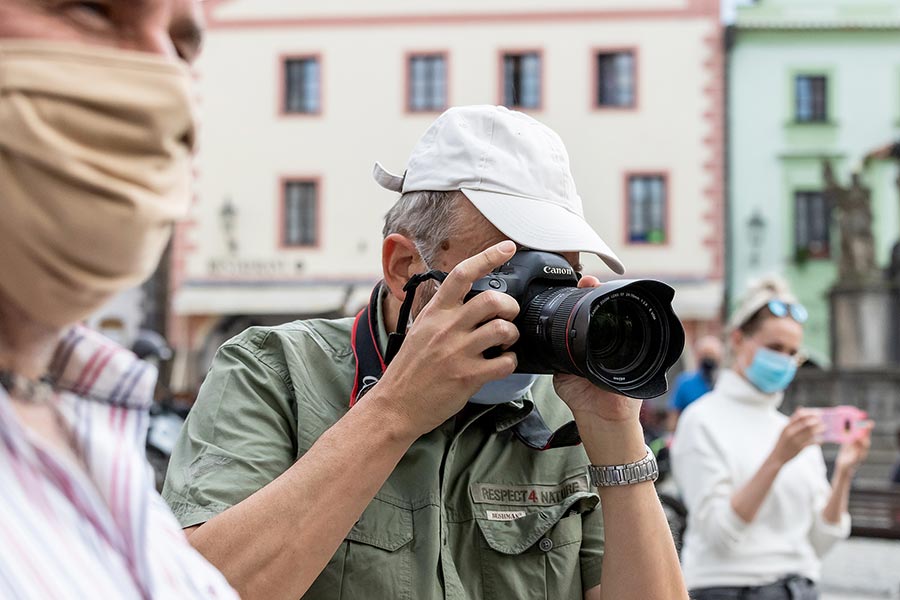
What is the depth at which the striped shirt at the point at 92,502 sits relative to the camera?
70 cm

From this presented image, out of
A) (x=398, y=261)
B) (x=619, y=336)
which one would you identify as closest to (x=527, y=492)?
(x=619, y=336)

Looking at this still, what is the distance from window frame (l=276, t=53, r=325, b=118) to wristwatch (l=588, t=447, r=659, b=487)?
70.0ft

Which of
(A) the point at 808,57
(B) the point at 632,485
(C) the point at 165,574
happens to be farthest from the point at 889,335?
(C) the point at 165,574

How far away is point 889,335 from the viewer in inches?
521

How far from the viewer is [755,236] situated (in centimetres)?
2169

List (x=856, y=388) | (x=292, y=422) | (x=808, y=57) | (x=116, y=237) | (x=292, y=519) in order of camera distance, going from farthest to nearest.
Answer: (x=808, y=57) < (x=856, y=388) < (x=292, y=422) < (x=292, y=519) < (x=116, y=237)

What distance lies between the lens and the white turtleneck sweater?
359 centimetres

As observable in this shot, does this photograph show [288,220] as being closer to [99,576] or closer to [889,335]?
[889,335]

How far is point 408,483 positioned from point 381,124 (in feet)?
68.9

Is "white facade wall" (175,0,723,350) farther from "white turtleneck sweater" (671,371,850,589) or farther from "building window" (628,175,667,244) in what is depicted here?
"white turtleneck sweater" (671,371,850,589)

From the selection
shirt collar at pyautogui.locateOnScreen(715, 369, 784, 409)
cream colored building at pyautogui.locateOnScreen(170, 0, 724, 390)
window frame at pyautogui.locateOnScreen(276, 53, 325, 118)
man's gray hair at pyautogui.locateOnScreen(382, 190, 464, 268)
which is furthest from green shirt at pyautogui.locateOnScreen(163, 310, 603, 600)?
window frame at pyautogui.locateOnScreen(276, 53, 325, 118)

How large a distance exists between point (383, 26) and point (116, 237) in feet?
73.5

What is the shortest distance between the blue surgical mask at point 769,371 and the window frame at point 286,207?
736 inches

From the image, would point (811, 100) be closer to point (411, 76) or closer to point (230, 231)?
point (411, 76)
